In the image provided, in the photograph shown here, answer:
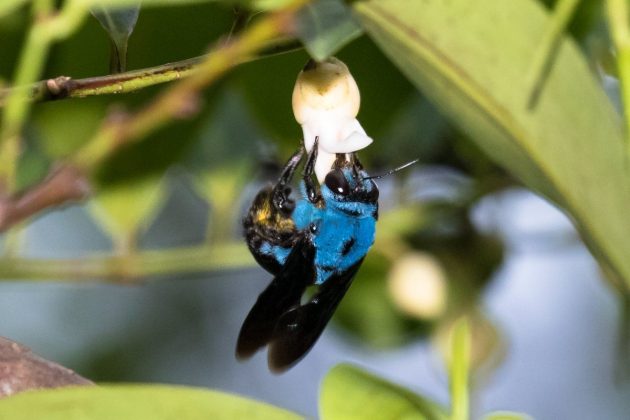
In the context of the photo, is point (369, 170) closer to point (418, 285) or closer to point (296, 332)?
point (418, 285)

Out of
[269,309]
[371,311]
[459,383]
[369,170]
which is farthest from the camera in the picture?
[371,311]

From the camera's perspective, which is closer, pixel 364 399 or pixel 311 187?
pixel 364 399

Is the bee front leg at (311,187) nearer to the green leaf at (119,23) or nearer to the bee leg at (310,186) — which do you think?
the bee leg at (310,186)

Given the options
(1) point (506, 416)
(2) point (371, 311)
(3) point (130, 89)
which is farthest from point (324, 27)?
(2) point (371, 311)

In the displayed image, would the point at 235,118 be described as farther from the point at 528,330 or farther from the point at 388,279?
the point at 528,330

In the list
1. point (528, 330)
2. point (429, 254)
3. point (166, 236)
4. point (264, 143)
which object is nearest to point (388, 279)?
point (429, 254)

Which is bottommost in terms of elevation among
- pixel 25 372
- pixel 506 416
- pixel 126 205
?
pixel 506 416

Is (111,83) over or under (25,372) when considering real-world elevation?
over
